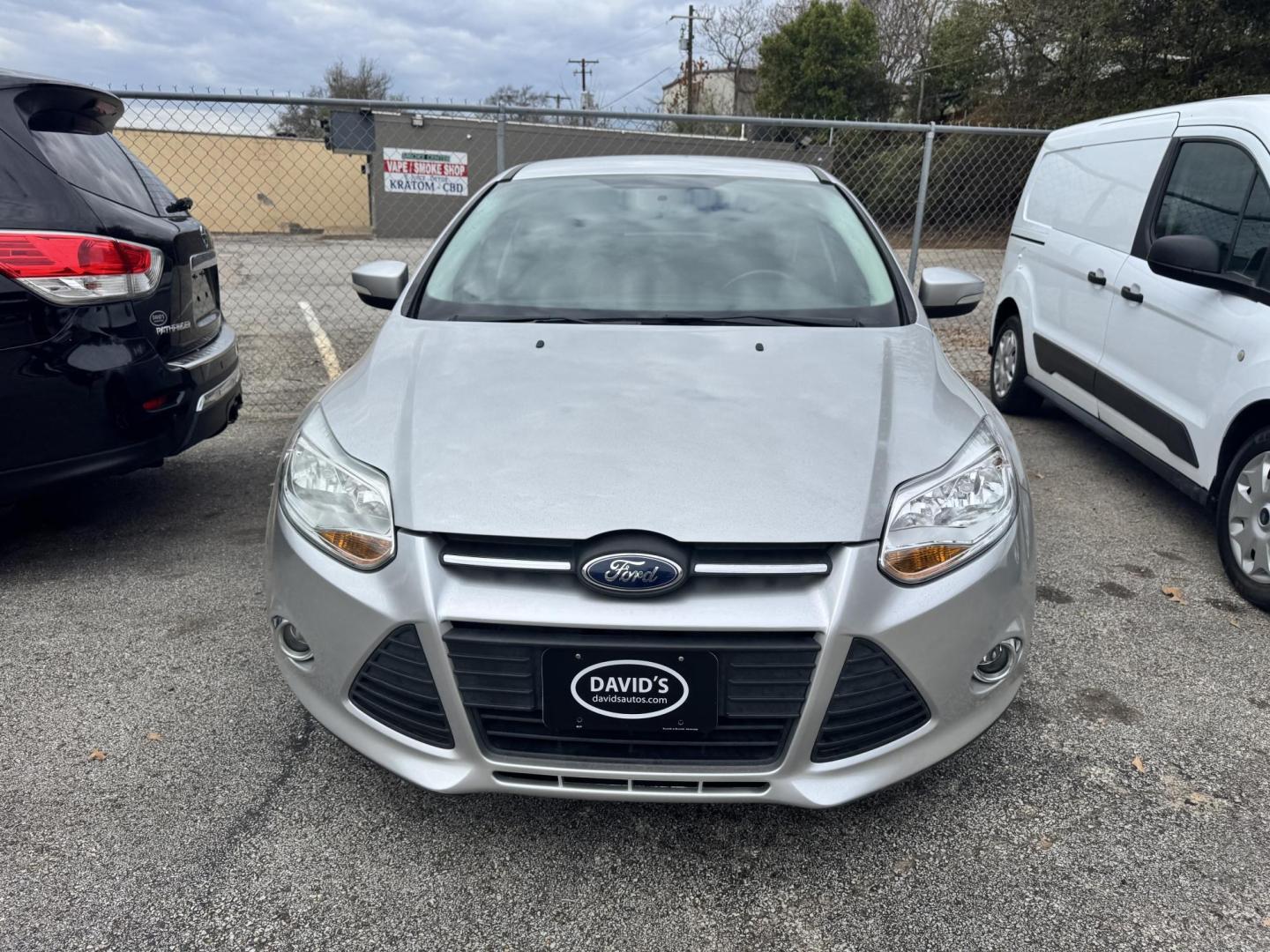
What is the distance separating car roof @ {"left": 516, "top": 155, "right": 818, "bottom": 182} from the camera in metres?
3.42

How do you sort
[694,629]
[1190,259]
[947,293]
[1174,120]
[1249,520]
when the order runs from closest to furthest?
[694,629] → [947,293] → [1249,520] → [1190,259] → [1174,120]

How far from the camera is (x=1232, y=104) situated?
156 inches

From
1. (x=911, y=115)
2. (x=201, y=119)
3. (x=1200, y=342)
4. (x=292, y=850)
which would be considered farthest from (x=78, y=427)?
(x=911, y=115)

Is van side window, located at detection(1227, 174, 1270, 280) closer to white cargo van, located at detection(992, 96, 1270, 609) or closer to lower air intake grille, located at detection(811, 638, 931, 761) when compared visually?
white cargo van, located at detection(992, 96, 1270, 609)

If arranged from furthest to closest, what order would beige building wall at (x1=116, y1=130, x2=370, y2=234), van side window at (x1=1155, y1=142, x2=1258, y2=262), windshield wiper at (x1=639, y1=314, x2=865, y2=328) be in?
beige building wall at (x1=116, y1=130, x2=370, y2=234) → van side window at (x1=1155, y1=142, x2=1258, y2=262) → windshield wiper at (x1=639, y1=314, x2=865, y2=328)

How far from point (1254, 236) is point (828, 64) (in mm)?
26832

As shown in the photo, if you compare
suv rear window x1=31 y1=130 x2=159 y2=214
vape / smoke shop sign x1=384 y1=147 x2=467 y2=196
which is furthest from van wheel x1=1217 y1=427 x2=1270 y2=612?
vape / smoke shop sign x1=384 y1=147 x2=467 y2=196

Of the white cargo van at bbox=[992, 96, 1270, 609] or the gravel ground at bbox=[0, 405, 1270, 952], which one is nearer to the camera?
the gravel ground at bbox=[0, 405, 1270, 952]

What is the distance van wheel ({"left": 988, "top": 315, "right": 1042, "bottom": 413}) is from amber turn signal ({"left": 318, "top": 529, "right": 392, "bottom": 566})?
483 centimetres

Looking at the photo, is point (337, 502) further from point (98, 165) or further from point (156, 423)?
point (98, 165)

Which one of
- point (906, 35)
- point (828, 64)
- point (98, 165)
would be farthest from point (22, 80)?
point (906, 35)

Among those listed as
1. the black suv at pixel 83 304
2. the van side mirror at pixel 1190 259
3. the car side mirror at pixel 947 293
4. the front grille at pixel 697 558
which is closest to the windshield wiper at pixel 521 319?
the front grille at pixel 697 558

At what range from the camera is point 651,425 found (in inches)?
84.6

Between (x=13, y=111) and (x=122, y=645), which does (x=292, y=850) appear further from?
(x=13, y=111)
